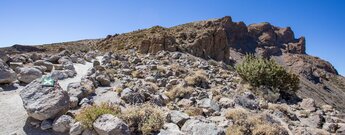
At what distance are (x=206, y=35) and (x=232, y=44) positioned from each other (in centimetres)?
7875

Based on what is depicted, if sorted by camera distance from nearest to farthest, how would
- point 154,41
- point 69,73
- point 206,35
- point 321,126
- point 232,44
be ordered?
point 321,126
point 69,73
point 154,41
point 206,35
point 232,44

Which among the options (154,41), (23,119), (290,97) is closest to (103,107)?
(23,119)

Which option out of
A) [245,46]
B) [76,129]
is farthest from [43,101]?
[245,46]

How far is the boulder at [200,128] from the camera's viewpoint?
7.51 metres

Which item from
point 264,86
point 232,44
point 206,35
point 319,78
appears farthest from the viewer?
point 232,44

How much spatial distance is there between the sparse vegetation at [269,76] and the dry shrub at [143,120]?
11963mm

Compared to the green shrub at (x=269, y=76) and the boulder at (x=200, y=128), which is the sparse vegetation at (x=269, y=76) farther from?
the boulder at (x=200, y=128)

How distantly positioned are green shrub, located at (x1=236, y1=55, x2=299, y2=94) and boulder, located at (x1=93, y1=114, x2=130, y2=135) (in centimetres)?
1303

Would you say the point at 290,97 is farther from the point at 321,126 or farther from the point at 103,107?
the point at 103,107

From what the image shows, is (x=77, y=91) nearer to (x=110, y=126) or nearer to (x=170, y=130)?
(x=110, y=126)

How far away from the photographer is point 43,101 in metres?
7.95

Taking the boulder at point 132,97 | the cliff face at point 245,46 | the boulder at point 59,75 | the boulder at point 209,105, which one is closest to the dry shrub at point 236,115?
the boulder at point 209,105

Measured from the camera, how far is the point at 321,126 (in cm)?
1177

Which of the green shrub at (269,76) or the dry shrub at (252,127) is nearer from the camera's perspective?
the dry shrub at (252,127)
